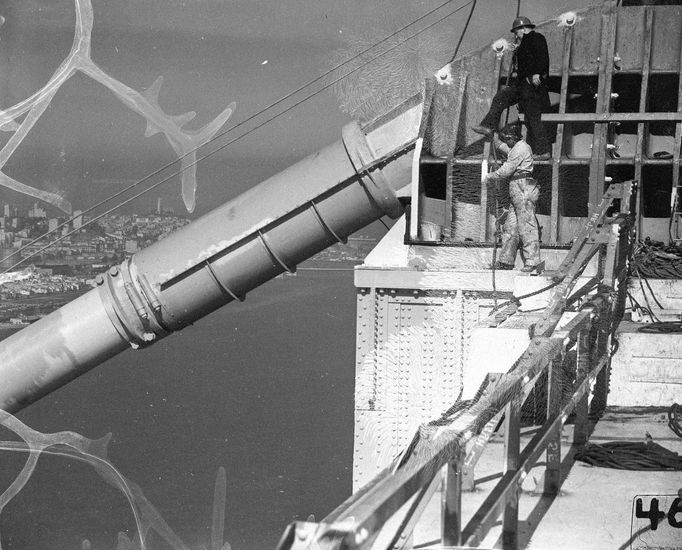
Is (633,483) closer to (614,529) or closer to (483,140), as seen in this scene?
(614,529)

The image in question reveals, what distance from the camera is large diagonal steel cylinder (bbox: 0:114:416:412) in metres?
12.4

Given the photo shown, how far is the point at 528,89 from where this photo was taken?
13648 millimetres

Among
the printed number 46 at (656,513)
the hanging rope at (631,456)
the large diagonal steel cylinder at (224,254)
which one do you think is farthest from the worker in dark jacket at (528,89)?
the printed number 46 at (656,513)

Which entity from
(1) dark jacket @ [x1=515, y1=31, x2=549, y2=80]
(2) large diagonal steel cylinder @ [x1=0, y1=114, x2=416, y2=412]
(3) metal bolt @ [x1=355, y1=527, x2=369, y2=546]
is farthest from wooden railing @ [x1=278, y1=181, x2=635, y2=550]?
(1) dark jacket @ [x1=515, y1=31, x2=549, y2=80]

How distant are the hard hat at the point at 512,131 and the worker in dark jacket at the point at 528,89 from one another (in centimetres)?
15

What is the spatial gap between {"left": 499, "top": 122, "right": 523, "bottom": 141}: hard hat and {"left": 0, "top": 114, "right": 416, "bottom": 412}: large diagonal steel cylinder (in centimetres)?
119

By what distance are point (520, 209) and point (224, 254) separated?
3.63 meters

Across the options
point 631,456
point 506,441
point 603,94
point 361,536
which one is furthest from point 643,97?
point 361,536

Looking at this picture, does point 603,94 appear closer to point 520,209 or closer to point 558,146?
point 558,146

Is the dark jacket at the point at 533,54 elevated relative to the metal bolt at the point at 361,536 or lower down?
elevated

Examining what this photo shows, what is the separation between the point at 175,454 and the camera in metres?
88.1

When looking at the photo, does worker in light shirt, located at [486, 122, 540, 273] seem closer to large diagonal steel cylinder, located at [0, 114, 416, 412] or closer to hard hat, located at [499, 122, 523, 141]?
hard hat, located at [499, 122, 523, 141]

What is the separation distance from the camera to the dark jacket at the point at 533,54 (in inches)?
526

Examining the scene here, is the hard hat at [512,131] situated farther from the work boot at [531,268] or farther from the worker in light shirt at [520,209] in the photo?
the work boot at [531,268]
